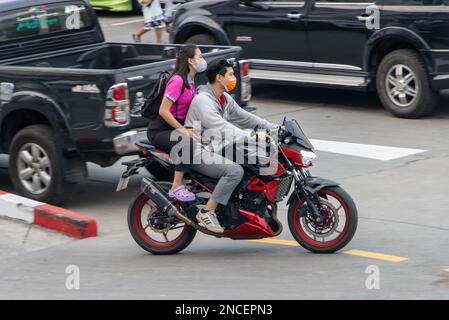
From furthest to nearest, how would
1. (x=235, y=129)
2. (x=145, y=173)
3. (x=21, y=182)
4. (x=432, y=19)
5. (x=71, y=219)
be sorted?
1. (x=432, y=19)
2. (x=145, y=173)
3. (x=21, y=182)
4. (x=71, y=219)
5. (x=235, y=129)

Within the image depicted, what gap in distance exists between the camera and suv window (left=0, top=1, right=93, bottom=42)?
35.2 feet

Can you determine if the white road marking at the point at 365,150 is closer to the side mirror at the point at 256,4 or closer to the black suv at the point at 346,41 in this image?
the black suv at the point at 346,41

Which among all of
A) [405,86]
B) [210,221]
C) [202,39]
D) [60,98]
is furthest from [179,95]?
[202,39]

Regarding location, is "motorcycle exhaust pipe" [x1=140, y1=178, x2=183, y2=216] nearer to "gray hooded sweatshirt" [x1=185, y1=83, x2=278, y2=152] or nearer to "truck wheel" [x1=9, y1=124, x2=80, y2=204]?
"gray hooded sweatshirt" [x1=185, y1=83, x2=278, y2=152]

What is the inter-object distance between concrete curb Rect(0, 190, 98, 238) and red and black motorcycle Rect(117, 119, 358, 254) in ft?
2.74

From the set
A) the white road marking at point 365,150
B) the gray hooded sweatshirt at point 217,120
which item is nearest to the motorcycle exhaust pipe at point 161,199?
the gray hooded sweatshirt at point 217,120

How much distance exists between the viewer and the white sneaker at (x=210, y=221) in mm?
8031

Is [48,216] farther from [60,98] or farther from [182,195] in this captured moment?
[182,195]

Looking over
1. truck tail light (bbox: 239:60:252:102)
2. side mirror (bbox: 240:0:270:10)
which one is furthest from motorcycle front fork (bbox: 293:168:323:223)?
side mirror (bbox: 240:0:270:10)

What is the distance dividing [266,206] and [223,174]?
430 mm

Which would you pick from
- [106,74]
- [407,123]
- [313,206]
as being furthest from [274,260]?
[407,123]

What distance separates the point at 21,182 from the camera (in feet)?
33.1

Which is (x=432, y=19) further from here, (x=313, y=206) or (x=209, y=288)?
(x=209, y=288)
